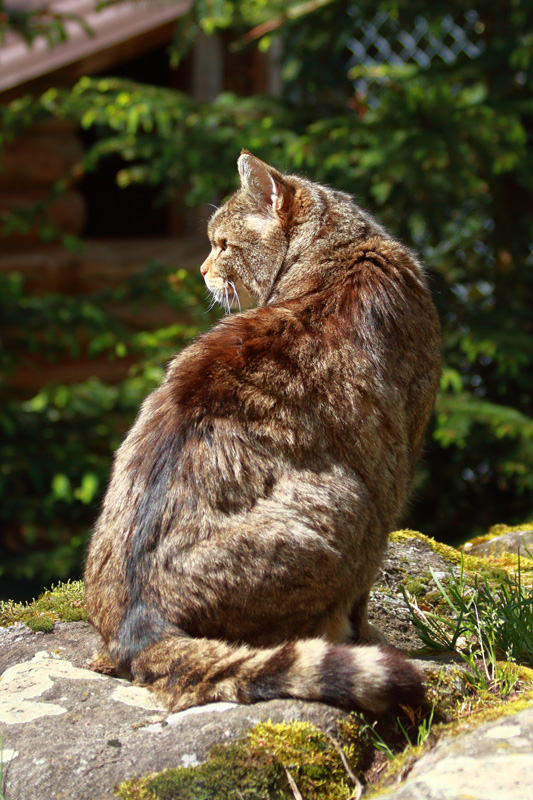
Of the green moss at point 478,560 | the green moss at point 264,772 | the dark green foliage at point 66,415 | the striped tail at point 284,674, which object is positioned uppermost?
the dark green foliage at point 66,415

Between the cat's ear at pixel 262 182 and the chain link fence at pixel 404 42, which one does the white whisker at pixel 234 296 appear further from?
the chain link fence at pixel 404 42

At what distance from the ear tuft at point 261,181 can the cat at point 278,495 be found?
1.39ft

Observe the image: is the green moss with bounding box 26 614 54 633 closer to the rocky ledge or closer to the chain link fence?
the rocky ledge

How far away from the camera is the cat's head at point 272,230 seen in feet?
10.5

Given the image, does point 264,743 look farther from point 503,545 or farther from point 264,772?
point 503,545

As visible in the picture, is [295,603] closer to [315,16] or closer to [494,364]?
[494,364]

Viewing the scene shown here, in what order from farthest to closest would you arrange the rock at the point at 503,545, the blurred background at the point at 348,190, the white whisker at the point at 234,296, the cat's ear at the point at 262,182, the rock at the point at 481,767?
the blurred background at the point at 348,190, the rock at the point at 503,545, the white whisker at the point at 234,296, the cat's ear at the point at 262,182, the rock at the point at 481,767

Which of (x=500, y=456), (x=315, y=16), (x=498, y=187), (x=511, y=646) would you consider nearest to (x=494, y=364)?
(x=500, y=456)

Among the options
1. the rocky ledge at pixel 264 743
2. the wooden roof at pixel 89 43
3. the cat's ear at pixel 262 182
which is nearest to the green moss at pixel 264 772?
the rocky ledge at pixel 264 743

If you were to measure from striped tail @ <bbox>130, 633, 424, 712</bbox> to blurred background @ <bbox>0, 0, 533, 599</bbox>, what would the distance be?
3.18 metres

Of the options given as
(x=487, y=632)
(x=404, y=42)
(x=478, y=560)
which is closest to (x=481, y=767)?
(x=487, y=632)

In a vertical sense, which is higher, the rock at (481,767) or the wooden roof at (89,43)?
the wooden roof at (89,43)

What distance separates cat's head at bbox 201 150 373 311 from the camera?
10.5 ft

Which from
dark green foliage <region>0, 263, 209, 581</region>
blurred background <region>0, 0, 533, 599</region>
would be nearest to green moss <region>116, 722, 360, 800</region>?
blurred background <region>0, 0, 533, 599</region>
